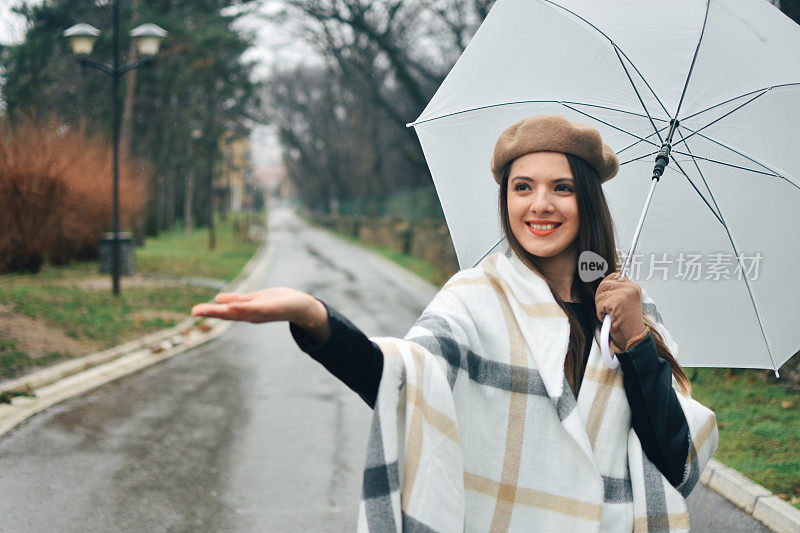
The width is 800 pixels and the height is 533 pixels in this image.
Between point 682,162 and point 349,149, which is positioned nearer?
point 682,162

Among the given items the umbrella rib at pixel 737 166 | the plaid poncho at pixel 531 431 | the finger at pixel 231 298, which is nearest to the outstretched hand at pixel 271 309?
the finger at pixel 231 298

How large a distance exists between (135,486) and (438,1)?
15.2 metres

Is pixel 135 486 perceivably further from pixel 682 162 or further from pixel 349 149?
pixel 349 149

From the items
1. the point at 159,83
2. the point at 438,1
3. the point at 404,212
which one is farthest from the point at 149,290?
the point at 159,83

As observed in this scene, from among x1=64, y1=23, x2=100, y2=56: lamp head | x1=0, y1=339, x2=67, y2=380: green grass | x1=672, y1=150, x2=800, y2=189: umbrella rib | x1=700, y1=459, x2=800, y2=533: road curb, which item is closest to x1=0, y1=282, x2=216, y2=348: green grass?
x1=0, y1=339, x2=67, y2=380: green grass

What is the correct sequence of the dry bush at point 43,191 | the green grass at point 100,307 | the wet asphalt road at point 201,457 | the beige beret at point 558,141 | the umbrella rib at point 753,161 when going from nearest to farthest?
the beige beret at point 558,141 < the umbrella rib at point 753,161 < the wet asphalt road at point 201,457 < the green grass at point 100,307 < the dry bush at point 43,191

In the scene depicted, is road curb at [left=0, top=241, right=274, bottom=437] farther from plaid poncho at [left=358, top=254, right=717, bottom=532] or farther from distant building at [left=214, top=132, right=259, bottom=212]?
distant building at [left=214, top=132, right=259, bottom=212]

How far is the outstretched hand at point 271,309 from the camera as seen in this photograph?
1441mm

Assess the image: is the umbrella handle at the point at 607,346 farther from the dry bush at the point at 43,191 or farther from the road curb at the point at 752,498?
the dry bush at the point at 43,191

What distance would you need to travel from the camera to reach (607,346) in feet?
5.91

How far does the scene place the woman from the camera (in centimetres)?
158

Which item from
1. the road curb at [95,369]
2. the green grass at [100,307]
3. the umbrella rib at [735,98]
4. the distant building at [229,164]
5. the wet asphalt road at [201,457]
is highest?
the distant building at [229,164]

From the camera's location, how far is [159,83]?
31719 millimetres

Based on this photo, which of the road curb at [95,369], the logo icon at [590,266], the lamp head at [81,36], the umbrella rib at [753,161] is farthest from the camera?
the lamp head at [81,36]
